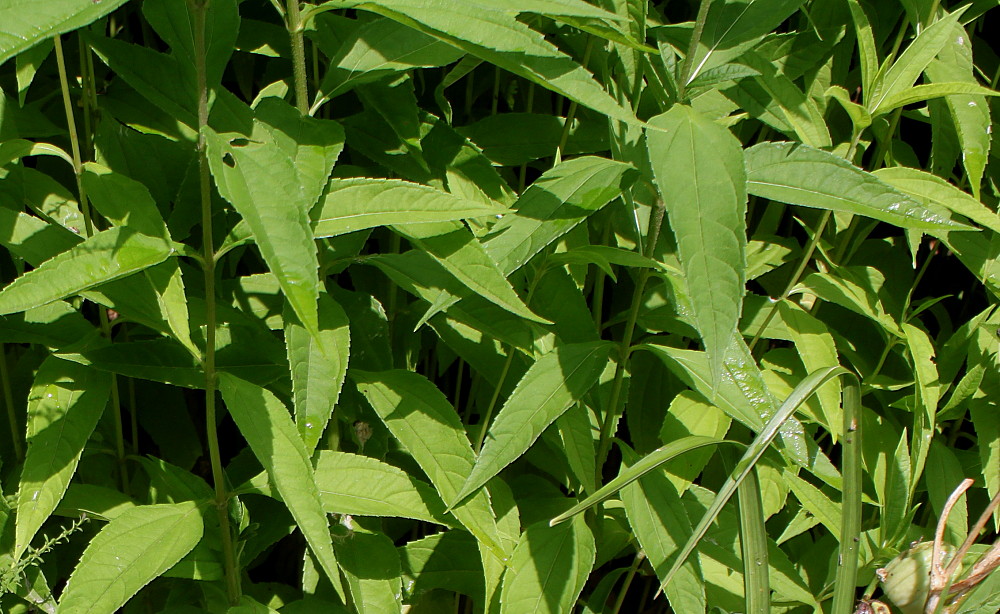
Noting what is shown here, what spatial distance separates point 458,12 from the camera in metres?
0.88

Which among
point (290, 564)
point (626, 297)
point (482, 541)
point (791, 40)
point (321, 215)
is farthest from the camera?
point (290, 564)

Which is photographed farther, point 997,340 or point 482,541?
point 997,340

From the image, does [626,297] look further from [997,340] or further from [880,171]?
[997,340]

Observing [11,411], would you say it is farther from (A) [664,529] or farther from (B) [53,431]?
(A) [664,529]

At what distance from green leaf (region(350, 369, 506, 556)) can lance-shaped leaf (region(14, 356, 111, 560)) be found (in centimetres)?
35

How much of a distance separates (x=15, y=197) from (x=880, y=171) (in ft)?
4.08

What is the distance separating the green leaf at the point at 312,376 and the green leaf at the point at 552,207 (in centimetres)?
22

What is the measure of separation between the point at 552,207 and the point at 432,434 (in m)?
0.34

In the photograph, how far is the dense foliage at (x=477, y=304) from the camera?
97 cm

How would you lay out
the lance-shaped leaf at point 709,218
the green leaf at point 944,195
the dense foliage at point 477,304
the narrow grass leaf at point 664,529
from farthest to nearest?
the green leaf at point 944,195 < the narrow grass leaf at point 664,529 < the dense foliage at point 477,304 < the lance-shaped leaf at point 709,218

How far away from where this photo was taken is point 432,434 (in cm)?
118

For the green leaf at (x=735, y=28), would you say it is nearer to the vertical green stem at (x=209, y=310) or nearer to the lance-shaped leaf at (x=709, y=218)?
the lance-shaped leaf at (x=709, y=218)

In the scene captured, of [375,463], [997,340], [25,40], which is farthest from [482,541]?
[997,340]

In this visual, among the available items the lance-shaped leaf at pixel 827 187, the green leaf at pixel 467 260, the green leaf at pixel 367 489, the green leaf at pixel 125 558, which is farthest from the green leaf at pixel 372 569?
the lance-shaped leaf at pixel 827 187
